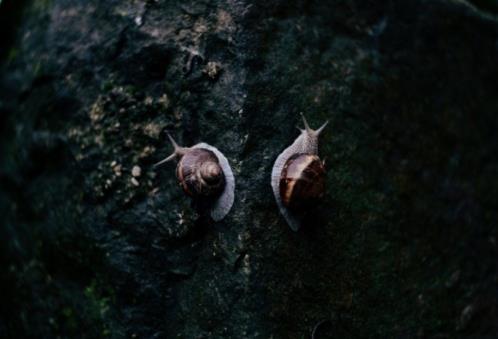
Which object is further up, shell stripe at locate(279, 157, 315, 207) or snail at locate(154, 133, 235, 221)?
shell stripe at locate(279, 157, 315, 207)

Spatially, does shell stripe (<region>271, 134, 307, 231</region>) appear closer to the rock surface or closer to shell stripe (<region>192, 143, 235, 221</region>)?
the rock surface

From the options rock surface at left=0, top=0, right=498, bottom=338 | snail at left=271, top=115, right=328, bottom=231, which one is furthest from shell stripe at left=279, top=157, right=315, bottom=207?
rock surface at left=0, top=0, right=498, bottom=338

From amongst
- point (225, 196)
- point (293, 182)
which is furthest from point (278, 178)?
point (225, 196)

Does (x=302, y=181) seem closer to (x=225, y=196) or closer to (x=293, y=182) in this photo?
(x=293, y=182)

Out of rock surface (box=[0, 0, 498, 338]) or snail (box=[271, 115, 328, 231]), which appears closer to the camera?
snail (box=[271, 115, 328, 231])

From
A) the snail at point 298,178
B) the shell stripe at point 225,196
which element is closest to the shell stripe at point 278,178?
the snail at point 298,178
